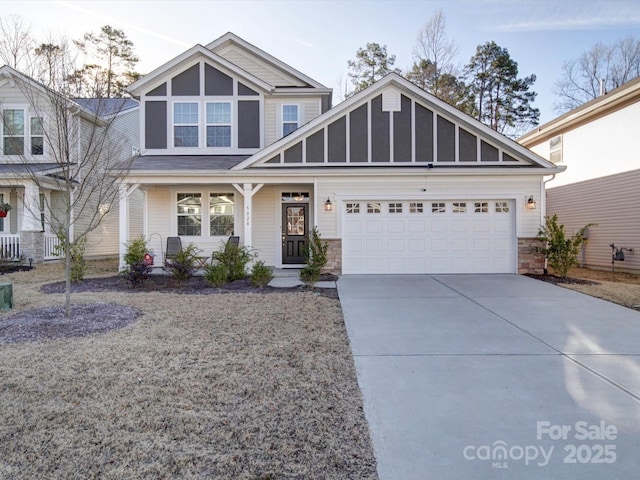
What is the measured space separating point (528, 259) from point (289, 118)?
27.9 feet

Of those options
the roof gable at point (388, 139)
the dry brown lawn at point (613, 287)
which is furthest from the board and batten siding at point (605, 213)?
the roof gable at point (388, 139)

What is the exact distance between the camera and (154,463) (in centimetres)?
234

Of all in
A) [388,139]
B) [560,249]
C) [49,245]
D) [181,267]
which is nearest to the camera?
[181,267]

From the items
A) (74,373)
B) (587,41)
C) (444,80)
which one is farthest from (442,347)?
(587,41)

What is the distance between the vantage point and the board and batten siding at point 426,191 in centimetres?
1057

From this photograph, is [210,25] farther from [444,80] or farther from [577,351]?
[577,351]

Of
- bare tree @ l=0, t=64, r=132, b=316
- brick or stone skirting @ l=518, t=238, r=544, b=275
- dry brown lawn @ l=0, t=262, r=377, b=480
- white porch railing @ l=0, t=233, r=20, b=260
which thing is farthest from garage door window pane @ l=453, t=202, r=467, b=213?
white porch railing @ l=0, t=233, r=20, b=260

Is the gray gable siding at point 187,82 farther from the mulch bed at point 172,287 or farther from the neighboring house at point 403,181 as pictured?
the mulch bed at point 172,287

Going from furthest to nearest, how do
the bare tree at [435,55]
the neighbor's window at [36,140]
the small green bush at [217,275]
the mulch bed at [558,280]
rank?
the bare tree at [435,55], the neighbor's window at [36,140], the mulch bed at [558,280], the small green bush at [217,275]

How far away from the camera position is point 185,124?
12617 mm

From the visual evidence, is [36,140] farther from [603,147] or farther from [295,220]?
[603,147]

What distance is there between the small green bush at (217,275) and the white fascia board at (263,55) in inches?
295

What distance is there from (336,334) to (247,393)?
6.65ft

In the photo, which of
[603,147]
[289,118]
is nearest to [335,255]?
[289,118]
